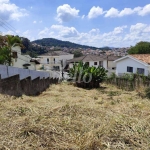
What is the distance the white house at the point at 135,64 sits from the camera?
2023 cm

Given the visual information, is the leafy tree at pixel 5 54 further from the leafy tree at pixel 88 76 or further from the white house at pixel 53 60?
the white house at pixel 53 60

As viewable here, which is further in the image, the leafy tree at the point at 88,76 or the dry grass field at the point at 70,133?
the leafy tree at the point at 88,76

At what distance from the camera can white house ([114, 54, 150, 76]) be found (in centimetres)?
2023

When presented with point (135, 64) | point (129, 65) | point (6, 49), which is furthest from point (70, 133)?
point (129, 65)

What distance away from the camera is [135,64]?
21.4 m

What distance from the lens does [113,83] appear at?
18047 mm

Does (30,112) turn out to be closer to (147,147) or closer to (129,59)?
(147,147)

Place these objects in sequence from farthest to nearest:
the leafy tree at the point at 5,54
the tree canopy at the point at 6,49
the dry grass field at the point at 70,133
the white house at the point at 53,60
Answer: the white house at the point at 53,60 → the leafy tree at the point at 5,54 → the tree canopy at the point at 6,49 → the dry grass field at the point at 70,133

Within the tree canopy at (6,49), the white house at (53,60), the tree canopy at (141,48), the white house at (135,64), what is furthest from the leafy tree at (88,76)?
the tree canopy at (141,48)

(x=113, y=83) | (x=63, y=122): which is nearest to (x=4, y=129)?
(x=63, y=122)

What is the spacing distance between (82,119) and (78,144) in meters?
0.89

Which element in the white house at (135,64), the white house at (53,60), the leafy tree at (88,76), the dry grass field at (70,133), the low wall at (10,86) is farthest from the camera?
the white house at (53,60)

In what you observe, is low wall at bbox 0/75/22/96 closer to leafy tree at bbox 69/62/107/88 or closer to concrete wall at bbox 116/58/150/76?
leafy tree at bbox 69/62/107/88

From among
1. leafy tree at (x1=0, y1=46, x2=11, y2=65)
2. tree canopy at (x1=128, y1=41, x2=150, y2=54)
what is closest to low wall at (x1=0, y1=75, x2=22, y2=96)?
leafy tree at (x1=0, y1=46, x2=11, y2=65)
